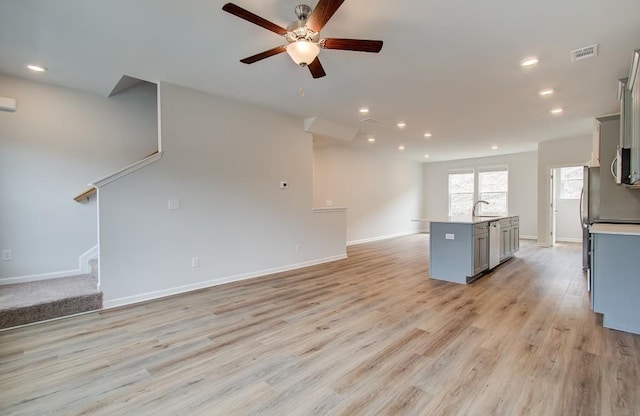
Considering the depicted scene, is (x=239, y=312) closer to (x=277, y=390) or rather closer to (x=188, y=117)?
(x=277, y=390)

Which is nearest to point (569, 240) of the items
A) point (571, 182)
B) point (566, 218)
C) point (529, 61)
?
point (566, 218)

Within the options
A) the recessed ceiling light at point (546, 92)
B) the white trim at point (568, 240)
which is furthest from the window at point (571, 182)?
the recessed ceiling light at point (546, 92)

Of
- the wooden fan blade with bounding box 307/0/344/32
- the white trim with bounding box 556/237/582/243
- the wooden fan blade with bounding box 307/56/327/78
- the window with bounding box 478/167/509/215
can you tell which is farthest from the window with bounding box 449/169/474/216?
the wooden fan blade with bounding box 307/0/344/32

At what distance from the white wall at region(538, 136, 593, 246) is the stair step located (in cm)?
922

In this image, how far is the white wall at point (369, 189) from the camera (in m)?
7.75

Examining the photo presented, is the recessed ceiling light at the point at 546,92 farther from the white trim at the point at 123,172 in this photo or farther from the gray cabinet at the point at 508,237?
the white trim at the point at 123,172

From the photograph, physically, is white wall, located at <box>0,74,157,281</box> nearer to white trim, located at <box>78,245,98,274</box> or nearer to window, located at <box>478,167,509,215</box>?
white trim, located at <box>78,245,98,274</box>

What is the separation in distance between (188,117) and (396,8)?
2.97 m

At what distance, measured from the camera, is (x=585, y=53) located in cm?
304

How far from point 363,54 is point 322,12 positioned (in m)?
1.17

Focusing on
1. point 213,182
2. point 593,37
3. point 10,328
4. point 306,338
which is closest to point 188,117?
point 213,182

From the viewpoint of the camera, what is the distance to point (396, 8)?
7.67 ft

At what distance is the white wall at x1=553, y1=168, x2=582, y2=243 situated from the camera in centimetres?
833

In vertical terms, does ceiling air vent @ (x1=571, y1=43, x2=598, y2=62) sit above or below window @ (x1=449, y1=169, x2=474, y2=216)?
above
